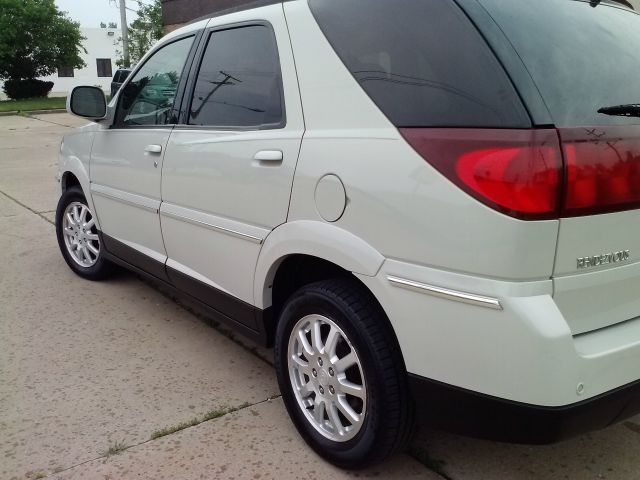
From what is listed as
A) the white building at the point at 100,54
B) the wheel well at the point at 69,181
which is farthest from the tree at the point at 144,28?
the wheel well at the point at 69,181

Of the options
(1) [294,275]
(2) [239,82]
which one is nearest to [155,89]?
(2) [239,82]

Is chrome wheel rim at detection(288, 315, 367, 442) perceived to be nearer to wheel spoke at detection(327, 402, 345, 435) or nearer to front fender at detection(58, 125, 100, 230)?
wheel spoke at detection(327, 402, 345, 435)

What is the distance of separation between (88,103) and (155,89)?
1.96 ft

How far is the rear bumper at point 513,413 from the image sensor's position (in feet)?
5.91

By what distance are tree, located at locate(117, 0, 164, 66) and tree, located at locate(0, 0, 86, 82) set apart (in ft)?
10.9

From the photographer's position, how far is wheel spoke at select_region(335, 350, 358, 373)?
2.26 metres

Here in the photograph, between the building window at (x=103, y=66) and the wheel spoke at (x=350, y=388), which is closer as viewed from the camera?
the wheel spoke at (x=350, y=388)

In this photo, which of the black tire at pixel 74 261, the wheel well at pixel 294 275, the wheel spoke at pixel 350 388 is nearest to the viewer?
the wheel spoke at pixel 350 388

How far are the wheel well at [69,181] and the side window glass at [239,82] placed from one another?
6.33ft

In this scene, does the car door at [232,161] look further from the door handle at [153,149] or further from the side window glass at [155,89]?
the side window glass at [155,89]

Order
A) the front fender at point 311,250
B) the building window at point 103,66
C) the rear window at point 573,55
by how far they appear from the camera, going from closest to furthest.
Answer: the rear window at point 573,55
the front fender at point 311,250
the building window at point 103,66

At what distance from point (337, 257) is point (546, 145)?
0.82m

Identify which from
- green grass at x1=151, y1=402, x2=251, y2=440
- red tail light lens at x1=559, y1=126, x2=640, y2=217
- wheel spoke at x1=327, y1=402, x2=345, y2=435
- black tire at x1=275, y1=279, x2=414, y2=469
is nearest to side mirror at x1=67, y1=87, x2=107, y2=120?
green grass at x1=151, y1=402, x2=251, y2=440

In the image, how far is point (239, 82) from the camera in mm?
2906
